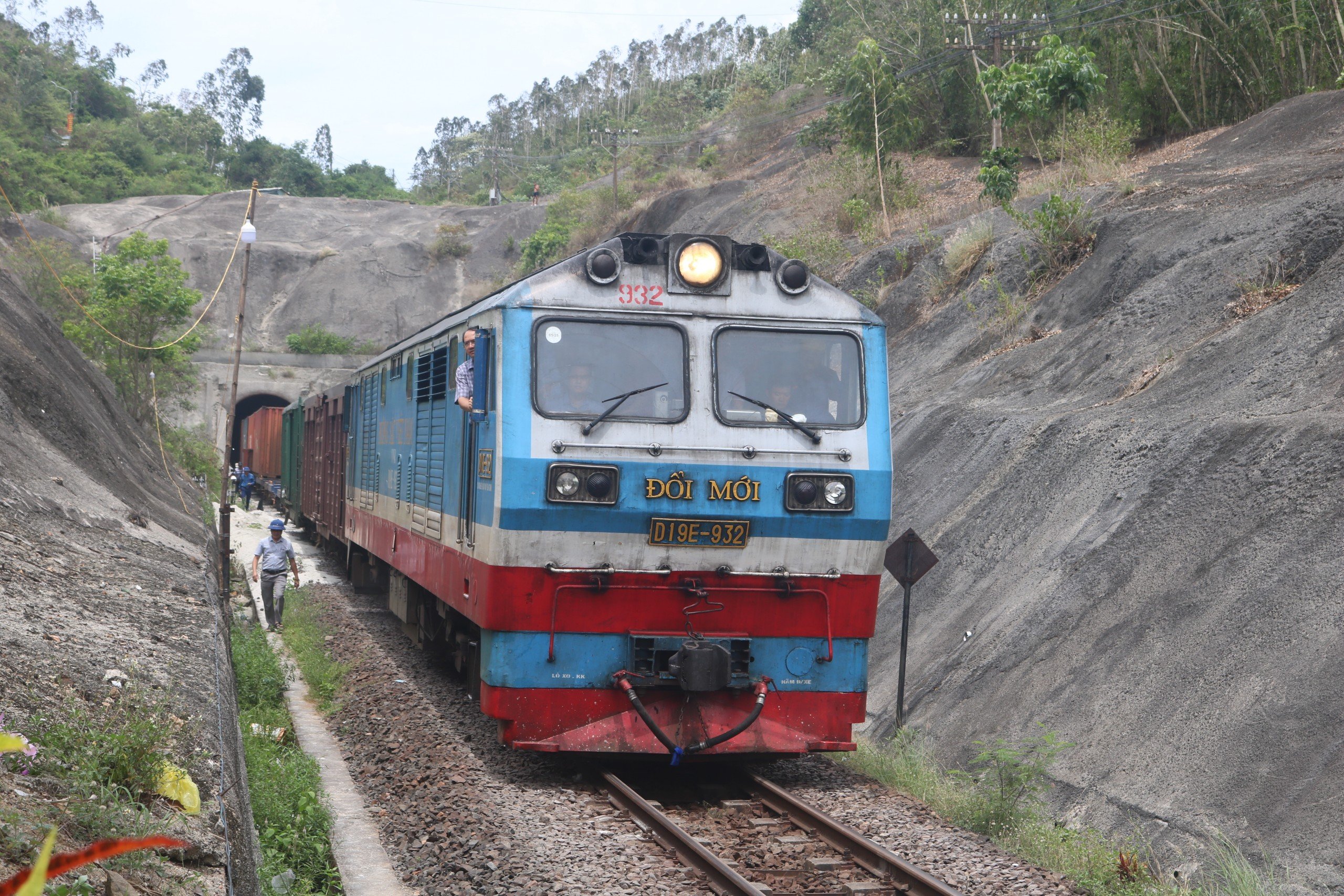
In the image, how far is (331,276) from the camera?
74.1 m

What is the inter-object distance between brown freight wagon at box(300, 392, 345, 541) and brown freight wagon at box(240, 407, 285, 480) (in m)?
11.1

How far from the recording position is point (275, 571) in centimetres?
1559

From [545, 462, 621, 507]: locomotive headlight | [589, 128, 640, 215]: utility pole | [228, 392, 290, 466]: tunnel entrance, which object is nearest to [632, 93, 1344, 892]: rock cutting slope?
[545, 462, 621, 507]: locomotive headlight

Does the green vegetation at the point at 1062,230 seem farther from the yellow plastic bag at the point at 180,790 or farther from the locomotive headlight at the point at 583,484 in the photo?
the yellow plastic bag at the point at 180,790

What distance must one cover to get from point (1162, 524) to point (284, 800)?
741 cm

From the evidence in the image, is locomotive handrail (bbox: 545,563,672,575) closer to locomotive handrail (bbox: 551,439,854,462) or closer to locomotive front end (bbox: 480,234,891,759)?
locomotive front end (bbox: 480,234,891,759)

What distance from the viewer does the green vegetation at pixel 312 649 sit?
39.7 ft

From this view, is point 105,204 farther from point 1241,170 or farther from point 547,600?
point 547,600

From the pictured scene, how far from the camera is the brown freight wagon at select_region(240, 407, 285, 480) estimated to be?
3597 centimetres

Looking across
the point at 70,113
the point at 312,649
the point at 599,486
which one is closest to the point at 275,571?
the point at 312,649

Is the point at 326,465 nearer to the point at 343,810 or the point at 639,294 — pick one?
the point at 343,810

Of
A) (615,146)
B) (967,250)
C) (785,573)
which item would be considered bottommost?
(785,573)

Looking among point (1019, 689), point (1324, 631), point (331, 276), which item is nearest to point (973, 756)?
point (1019, 689)

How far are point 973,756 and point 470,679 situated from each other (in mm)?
4048
